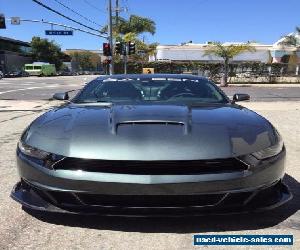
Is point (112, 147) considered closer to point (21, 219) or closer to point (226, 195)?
point (226, 195)

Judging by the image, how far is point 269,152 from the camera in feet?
11.2

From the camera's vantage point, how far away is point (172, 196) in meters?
3.17

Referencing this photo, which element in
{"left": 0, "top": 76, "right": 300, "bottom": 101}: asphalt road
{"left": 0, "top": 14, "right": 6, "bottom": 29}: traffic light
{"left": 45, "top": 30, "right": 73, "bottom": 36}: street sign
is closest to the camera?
{"left": 0, "top": 76, "right": 300, "bottom": 101}: asphalt road

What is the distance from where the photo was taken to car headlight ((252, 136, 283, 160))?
3.33m

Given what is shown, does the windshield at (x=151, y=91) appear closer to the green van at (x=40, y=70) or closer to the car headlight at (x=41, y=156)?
the car headlight at (x=41, y=156)

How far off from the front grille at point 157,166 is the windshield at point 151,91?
1.55 meters

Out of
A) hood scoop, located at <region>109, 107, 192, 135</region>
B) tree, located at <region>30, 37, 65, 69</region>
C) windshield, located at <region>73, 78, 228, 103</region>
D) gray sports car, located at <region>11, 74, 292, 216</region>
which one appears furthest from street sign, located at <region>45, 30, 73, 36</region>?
tree, located at <region>30, 37, 65, 69</region>

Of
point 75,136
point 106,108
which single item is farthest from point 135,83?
point 75,136

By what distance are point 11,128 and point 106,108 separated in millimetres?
5988

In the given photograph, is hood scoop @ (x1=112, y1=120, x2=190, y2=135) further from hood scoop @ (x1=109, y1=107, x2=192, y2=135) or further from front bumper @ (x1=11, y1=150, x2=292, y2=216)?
front bumper @ (x1=11, y1=150, x2=292, y2=216)

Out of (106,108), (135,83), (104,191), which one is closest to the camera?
(104,191)

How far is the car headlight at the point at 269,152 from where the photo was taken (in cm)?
333

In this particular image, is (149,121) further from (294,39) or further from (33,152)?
(294,39)

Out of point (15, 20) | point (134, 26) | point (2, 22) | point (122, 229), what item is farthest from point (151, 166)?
point (134, 26)
